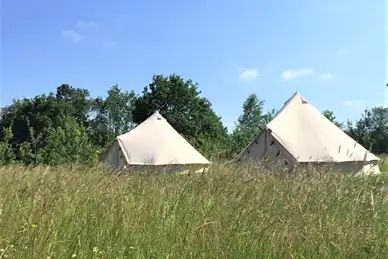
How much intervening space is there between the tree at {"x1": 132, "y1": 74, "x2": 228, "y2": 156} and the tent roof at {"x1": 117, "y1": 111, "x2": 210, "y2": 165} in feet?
75.1

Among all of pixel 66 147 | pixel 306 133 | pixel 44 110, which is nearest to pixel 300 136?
pixel 306 133

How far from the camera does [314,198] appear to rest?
286 cm

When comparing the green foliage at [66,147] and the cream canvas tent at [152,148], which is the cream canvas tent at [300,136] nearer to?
the cream canvas tent at [152,148]

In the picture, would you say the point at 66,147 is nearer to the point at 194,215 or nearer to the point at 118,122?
the point at 194,215

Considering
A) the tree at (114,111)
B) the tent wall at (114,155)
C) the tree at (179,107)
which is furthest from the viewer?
the tree at (114,111)

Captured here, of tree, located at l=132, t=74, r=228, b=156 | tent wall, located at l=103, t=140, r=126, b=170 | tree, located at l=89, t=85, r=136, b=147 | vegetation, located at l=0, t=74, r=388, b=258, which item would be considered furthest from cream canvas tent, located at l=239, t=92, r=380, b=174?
tree, located at l=89, t=85, r=136, b=147

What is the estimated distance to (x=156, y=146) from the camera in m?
16.2

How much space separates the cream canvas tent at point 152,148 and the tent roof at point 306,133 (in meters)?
2.78

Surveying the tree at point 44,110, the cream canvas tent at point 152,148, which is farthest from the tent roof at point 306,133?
the tree at point 44,110

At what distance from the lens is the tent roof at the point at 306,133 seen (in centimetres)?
1403

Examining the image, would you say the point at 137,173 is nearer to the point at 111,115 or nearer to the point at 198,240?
the point at 198,240

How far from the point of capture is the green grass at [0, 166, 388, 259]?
2088 millimetres

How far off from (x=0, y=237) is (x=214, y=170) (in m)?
1.96

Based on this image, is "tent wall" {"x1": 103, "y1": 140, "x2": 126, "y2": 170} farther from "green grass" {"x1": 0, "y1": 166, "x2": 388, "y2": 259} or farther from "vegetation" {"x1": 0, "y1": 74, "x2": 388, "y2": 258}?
"green grass" {"x1": 0, "y1": 166, "x2": 388, "y2": 259}
